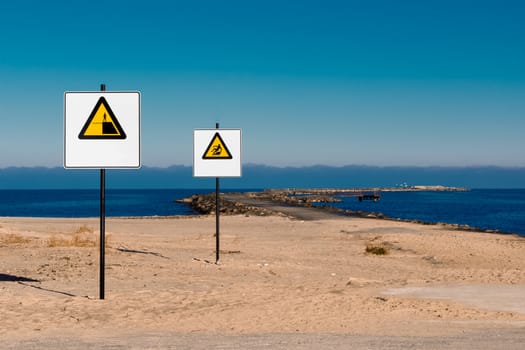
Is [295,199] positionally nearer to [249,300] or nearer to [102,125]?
[249,300]

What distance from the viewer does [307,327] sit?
359 inches

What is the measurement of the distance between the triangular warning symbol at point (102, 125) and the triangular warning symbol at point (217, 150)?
608 centimetres

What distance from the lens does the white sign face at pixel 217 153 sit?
16266 millimetres

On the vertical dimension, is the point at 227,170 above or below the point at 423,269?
above

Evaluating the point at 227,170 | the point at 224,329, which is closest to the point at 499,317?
the point at 224,329

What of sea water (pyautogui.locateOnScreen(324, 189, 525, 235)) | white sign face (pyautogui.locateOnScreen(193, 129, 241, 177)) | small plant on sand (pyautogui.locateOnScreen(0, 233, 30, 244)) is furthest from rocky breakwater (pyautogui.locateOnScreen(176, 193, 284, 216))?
white sign face (pyautogui.locateOnScreen(193, 129, 241, 177))

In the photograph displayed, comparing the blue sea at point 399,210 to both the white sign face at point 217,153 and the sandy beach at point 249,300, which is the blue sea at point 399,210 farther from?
the white sign face at point 217,153

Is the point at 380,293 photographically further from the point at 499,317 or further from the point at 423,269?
the point at 423,269

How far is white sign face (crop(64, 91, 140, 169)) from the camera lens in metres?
10.3

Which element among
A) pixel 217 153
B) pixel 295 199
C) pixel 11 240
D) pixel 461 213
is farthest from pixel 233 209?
pixel 217 153

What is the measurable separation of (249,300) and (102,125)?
375 cm

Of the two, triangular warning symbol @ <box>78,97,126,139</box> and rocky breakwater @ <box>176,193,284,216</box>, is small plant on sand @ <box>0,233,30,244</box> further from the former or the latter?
rocky breakwater @ <box>176,193,284,216</box>

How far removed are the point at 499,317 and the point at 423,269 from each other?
856cm

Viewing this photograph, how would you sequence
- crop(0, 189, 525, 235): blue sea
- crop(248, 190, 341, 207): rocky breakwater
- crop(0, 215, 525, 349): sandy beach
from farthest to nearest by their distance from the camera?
crop(248, 190, 341, 207): rocky breakwater, crop(0, 189, 525, 235): blue sea, crop(0, 215, 525, 349): sandy beach
